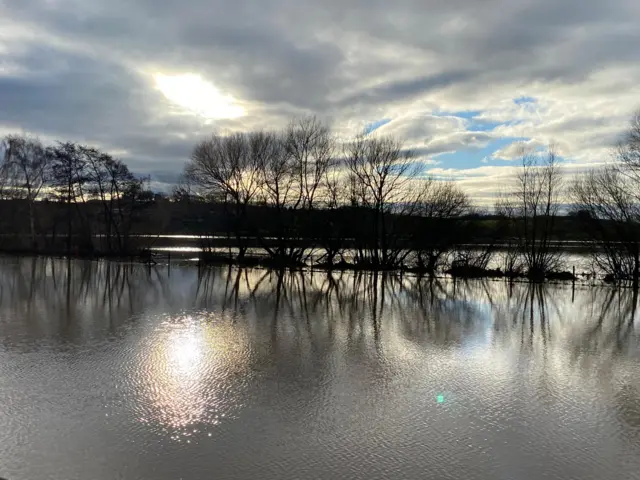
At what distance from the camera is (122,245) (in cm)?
4069

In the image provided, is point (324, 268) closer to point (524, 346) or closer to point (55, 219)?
point (524, 346)

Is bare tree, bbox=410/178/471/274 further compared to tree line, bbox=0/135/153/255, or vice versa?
tree line, bbox=0/135/153/255

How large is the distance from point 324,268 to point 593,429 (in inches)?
962

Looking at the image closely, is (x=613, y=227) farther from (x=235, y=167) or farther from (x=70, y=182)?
(x=70, y=182)

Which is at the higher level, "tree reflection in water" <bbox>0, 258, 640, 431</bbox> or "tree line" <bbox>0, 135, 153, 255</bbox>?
"tree line" <bbox>0, 135, 153, 255</bbox>

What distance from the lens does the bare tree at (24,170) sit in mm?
43312

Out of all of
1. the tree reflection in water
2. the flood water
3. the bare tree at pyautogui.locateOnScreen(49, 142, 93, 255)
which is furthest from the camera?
the bare tree at pyautogui.locateOnScreen(49, 142, 93, 255)

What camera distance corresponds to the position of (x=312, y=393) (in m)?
6.43

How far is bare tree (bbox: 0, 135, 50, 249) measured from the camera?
4331 cm

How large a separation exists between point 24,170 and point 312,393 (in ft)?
148

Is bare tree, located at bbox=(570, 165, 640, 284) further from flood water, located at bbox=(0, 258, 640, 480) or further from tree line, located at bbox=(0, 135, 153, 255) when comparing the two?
tree line, located at bbox=(0, 135, 153, 255)

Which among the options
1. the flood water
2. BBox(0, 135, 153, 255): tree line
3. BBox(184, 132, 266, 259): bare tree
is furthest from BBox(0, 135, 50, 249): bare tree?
the flood water

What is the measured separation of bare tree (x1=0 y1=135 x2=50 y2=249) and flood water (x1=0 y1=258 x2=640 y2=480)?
34.6 meters

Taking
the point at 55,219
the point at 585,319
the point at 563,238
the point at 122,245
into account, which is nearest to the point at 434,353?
the point at 585,319
